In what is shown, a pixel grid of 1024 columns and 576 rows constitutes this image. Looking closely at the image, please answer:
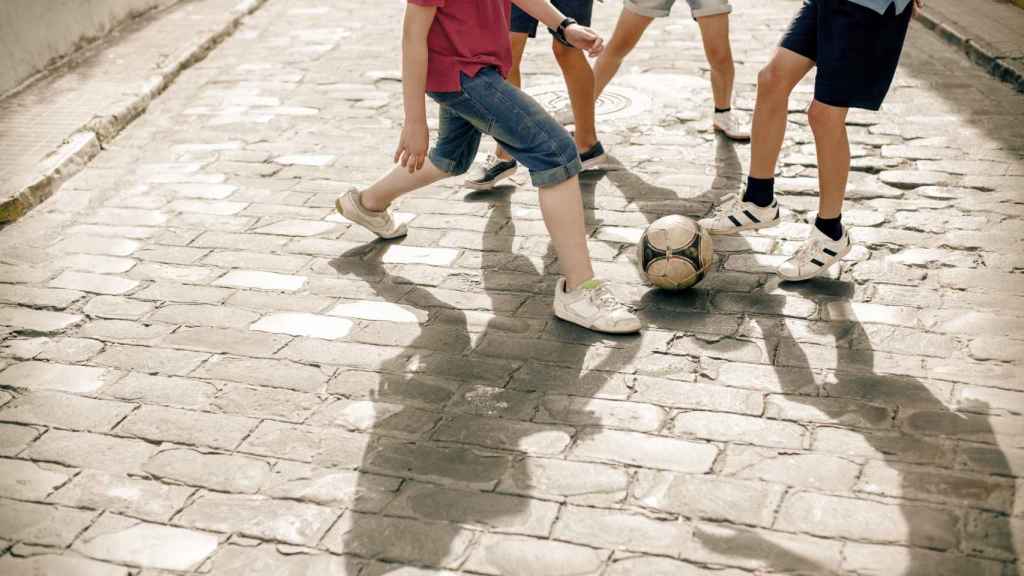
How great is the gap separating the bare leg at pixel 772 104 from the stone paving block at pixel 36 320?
3.15m

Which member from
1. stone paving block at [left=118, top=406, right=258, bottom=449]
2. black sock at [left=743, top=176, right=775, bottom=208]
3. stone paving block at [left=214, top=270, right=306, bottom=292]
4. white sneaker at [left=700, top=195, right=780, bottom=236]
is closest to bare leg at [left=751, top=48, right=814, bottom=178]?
black sock at [left=743, top=176, right=775, bottom=208]

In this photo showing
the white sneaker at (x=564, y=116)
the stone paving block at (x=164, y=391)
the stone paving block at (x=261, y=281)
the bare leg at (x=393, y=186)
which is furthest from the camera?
the white sneaker at (x=564, y=116)

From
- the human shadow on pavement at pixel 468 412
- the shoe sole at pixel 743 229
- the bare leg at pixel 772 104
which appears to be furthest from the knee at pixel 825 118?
the human shadow on pavement at pixel 468 412

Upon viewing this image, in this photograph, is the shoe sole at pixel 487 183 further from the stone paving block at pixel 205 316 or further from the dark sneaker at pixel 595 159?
the stone paving block at pixel 205 316

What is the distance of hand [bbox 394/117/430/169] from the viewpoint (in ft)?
14.1

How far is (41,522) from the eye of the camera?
3318 mm

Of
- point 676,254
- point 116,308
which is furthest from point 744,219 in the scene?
point 116,308

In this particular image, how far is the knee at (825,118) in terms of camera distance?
447 centimetres

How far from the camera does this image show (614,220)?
5465 millimetres

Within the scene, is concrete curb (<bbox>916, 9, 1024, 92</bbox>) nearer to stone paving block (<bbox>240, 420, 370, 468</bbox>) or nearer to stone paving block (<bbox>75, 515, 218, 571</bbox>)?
stone paving block (<bbox>240, 420, 370, 468</bbox>)

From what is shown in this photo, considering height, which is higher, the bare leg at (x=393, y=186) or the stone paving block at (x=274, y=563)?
the bare leg at (x=393, y=186)

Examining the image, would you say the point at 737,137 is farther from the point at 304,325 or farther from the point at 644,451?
the point at 644,451

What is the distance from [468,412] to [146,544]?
1.17 metres

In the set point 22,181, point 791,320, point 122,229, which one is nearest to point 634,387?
point 791,320
